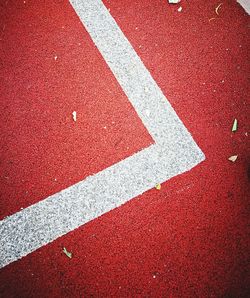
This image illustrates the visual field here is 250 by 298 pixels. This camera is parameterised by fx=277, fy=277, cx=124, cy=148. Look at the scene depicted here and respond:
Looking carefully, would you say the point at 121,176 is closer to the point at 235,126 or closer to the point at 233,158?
the point at 233,158

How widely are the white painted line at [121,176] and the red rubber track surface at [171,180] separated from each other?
0.05m

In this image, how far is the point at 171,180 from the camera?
71.7 inches

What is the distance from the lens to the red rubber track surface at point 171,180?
5.19 feet

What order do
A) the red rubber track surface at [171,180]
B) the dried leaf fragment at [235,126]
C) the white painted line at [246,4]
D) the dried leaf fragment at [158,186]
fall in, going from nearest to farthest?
the red rubber track surface at [171,180] → the dried leaf fragment at [158,186] → the dried leaf fragment at [235,126] → the white painted line at [246,4]

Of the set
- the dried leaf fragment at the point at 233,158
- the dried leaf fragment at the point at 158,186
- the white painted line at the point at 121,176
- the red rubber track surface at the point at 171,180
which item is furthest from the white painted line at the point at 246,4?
the dried leaf fragment at the point at 158,186

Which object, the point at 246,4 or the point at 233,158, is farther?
the point at 246,4

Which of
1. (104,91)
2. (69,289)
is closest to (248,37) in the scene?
(104,91)

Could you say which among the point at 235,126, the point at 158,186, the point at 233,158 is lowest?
the point at 158,186

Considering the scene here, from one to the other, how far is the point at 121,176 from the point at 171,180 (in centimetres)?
33

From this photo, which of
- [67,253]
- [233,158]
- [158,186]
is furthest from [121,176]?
[233,158]

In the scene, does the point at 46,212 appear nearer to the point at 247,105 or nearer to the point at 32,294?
the point at 32,294

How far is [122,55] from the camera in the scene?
2266 millimetres

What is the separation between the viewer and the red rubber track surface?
158cm

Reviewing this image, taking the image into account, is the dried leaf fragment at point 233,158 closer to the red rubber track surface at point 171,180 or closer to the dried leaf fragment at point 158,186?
the red rubber track surface at point 171,180
